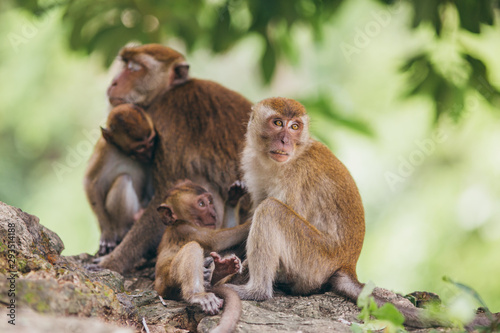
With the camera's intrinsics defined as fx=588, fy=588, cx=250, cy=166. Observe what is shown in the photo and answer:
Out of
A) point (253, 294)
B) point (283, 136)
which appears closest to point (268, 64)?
point (283, 136)

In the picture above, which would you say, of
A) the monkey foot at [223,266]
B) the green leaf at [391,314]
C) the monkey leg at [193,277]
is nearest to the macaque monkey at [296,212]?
the monkey foot at [223,266]

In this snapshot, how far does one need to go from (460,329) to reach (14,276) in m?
2.99

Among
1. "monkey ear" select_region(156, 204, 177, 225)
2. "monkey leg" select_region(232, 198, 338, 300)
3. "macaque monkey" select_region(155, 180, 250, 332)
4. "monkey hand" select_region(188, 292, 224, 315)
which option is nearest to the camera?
"monkey hand" select_region(188, 292, 224, 315)

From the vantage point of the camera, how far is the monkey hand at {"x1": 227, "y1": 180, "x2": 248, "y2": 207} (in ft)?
20.3

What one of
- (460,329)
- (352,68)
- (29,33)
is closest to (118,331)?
(460,329)

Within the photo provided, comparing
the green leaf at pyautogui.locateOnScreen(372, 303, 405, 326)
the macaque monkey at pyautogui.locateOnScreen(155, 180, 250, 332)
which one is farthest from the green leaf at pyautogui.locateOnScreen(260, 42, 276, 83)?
the green leaf at pyautogui.locateOnScreen(372, 303, 405, 326)

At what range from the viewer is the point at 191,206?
602 centimetres

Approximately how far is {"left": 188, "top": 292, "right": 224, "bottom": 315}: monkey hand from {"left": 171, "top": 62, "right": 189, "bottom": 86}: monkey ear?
3.44m

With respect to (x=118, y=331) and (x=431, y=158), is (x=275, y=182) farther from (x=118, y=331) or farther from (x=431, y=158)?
(x=431, y=158)

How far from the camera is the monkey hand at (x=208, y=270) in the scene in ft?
17.2

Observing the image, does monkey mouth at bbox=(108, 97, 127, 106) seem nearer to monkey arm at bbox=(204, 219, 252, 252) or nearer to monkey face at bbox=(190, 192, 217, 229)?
monkey face at bbox=(190, 192, 217, 229)

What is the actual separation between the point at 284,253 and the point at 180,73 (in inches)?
129

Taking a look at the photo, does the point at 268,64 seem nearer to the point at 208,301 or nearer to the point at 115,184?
the point at 115,184

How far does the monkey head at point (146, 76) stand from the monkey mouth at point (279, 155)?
255 centimetres
